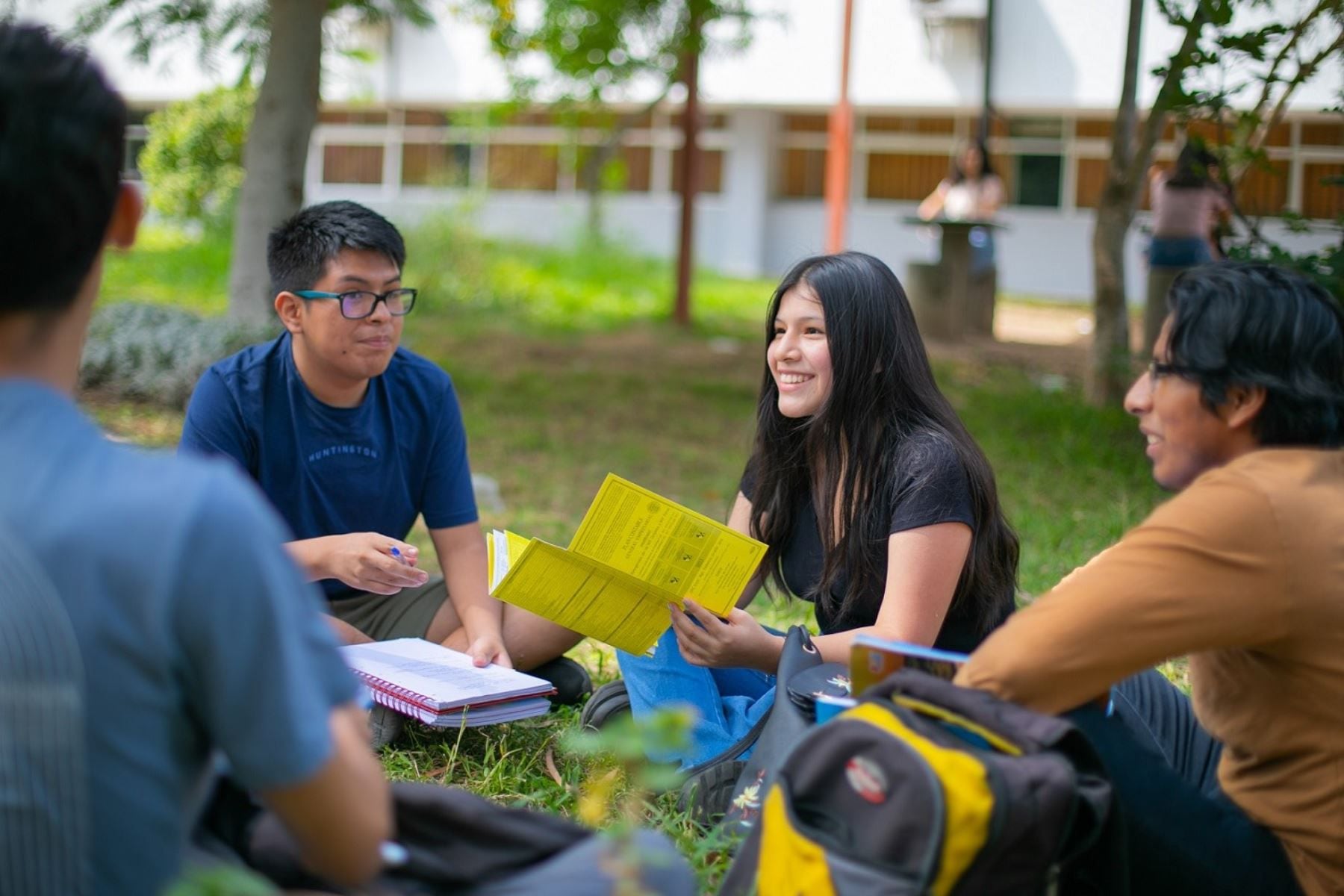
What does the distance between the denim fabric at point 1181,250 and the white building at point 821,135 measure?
7.94m

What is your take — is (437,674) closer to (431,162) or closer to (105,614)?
(105,614)

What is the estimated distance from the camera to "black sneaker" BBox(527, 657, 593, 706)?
3.70 metres

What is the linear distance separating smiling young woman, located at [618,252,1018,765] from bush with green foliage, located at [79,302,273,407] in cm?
517

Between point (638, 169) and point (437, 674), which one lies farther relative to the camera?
point (638, 169)

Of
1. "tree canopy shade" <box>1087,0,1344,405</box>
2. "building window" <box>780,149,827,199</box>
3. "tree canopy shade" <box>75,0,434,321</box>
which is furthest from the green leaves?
"building window" <box>780,149,827,199</box>

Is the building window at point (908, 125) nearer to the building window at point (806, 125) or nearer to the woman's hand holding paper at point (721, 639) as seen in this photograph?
the building window at point (806, 125)

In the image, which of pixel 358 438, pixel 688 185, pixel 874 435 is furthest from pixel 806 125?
pixel 874 435

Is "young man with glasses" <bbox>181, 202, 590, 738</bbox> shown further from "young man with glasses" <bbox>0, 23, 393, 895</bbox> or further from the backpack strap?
"young man with glasses" <bbox>0, 23, 393, 895</bbox>

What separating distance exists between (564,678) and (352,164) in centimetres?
2173

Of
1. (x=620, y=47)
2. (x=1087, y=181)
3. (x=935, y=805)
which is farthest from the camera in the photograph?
(x=1087, y=181)

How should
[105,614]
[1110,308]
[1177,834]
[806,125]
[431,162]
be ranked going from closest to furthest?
[105,614] → [1177,834] → [1110,308] → [806,125] → [431,162]

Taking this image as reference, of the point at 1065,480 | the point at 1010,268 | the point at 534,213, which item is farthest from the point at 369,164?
the point at 1065,480

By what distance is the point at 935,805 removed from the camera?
1828 mm

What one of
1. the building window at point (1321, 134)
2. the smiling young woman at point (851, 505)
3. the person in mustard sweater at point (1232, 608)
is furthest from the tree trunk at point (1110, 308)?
the building window at point (1321, 134)
